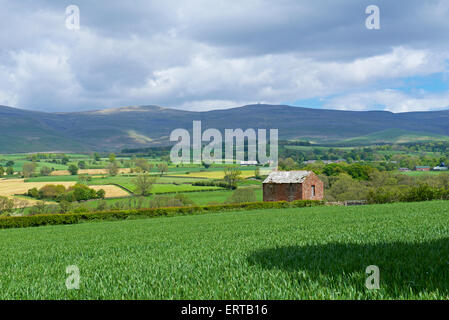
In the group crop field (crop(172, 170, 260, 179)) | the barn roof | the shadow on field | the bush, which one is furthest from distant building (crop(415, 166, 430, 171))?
the shadow on field

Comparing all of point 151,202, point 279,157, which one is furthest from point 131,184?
point 279,157

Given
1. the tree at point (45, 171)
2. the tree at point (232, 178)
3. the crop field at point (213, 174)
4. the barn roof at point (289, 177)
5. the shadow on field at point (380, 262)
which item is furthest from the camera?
the tree at point (45, 171)

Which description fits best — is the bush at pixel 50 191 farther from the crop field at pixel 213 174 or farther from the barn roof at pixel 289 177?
the barn roof at pixel 289 177

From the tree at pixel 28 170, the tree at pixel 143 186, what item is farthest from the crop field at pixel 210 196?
the tree at pixel 28 170

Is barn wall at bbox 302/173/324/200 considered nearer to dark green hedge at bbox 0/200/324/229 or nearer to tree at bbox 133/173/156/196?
dark green hedge at bbox 0/200/324/229

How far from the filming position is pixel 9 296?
7.64 metres

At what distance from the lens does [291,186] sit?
206 feet

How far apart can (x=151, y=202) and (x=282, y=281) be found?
229ft

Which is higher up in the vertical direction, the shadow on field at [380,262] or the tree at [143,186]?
the shadow on field at [380,262]

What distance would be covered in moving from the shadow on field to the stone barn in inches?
2049

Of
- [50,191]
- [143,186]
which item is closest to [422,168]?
[143,186]

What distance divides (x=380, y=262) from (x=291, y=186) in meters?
55.7

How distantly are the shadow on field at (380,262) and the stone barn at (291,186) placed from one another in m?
52.0

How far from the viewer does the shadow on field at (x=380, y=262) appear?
625cm
